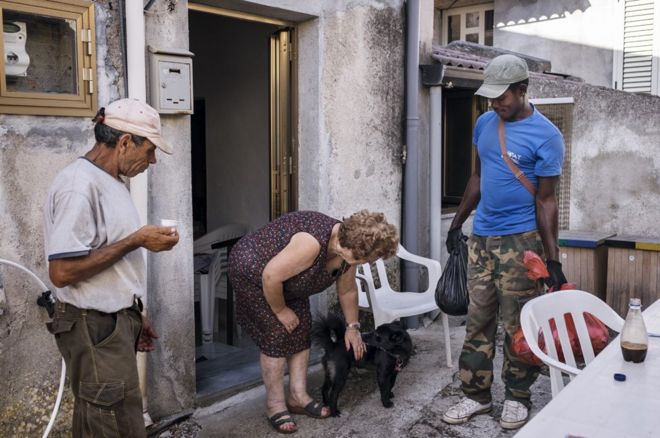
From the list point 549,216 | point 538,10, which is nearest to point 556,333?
point 549,216

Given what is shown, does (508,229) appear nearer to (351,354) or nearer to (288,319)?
(351,354)

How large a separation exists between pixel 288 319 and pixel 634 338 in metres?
1.87

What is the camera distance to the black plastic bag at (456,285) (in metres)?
4.18

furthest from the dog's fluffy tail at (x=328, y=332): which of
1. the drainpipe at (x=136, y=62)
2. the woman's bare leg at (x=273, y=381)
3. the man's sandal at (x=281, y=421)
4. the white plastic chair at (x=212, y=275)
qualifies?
the white plastic chair at (x=212, y=275)

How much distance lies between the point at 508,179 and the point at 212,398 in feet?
7.49

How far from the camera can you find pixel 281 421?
3.91 metres

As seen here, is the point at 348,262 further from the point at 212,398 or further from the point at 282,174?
the point at 282,174

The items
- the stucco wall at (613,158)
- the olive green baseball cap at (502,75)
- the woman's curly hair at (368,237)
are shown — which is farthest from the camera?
the stucco wall at (613,158)

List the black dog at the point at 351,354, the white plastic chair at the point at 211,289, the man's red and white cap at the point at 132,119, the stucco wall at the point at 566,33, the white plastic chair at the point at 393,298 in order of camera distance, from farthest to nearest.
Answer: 1. the stucco wall at the point at 566,33
2. the white plastic chair at the point at 211,289
3. the white plastic chair at the point at 393,298
4. the black dog at the point at 351,354
5. the man's red and white cap at the point at 132,119

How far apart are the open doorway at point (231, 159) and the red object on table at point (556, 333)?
1924 millimetres

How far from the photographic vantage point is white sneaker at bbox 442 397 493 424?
3973 mm

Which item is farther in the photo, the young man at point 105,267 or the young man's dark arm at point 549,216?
the young man's dark arm at point 549,216

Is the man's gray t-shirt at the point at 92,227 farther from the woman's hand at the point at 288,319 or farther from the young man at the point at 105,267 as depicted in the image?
the woman's hand at the point at 288,319

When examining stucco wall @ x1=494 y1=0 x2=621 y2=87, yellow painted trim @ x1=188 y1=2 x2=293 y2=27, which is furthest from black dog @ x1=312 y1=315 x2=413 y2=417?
stucco wall @ x1=494 y1=0 x2=621 y2=87
